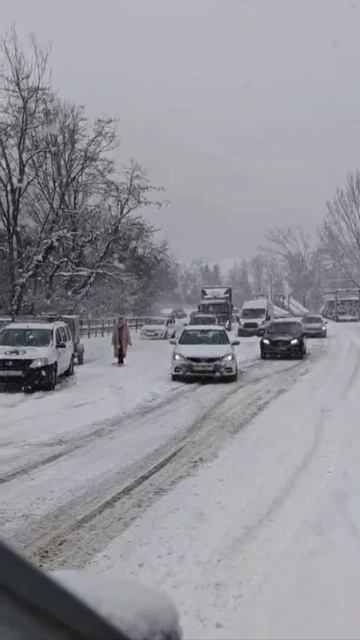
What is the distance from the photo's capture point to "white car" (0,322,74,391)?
→ 17.5m

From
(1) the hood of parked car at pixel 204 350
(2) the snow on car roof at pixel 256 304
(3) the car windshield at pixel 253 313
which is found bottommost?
(1) the hood of parked car at pixel 204 350

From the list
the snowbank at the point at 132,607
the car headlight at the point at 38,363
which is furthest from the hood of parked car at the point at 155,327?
the snowbank at the point at 132,607

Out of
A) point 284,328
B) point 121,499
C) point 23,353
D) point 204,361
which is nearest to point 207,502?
point 121,499

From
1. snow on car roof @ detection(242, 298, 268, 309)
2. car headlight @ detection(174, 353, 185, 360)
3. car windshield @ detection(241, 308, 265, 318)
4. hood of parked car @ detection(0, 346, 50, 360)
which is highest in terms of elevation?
snow on car roof @ detection(242, 298, 268, 309)

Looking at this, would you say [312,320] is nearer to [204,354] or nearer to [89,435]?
[204,354]

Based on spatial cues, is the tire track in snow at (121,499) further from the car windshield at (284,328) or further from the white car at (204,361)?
the car windshield at (284,328)

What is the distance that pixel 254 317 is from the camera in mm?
49594

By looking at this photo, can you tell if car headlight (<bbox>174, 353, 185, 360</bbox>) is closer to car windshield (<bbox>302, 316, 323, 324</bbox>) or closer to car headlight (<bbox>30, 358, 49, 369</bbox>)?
car headlight (<bbox>30, 358, 49, 369</bbox>)

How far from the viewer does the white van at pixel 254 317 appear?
1909 inches

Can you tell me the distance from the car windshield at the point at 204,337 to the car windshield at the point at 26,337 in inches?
165

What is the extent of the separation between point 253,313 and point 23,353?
111ft

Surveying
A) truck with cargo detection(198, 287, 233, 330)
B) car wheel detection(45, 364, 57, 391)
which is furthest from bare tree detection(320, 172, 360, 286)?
car wheel detection(45, 364, 57, 391)

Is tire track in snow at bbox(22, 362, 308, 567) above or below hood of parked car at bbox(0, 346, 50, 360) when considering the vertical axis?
below

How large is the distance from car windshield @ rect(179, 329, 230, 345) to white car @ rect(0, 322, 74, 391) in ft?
11.5
